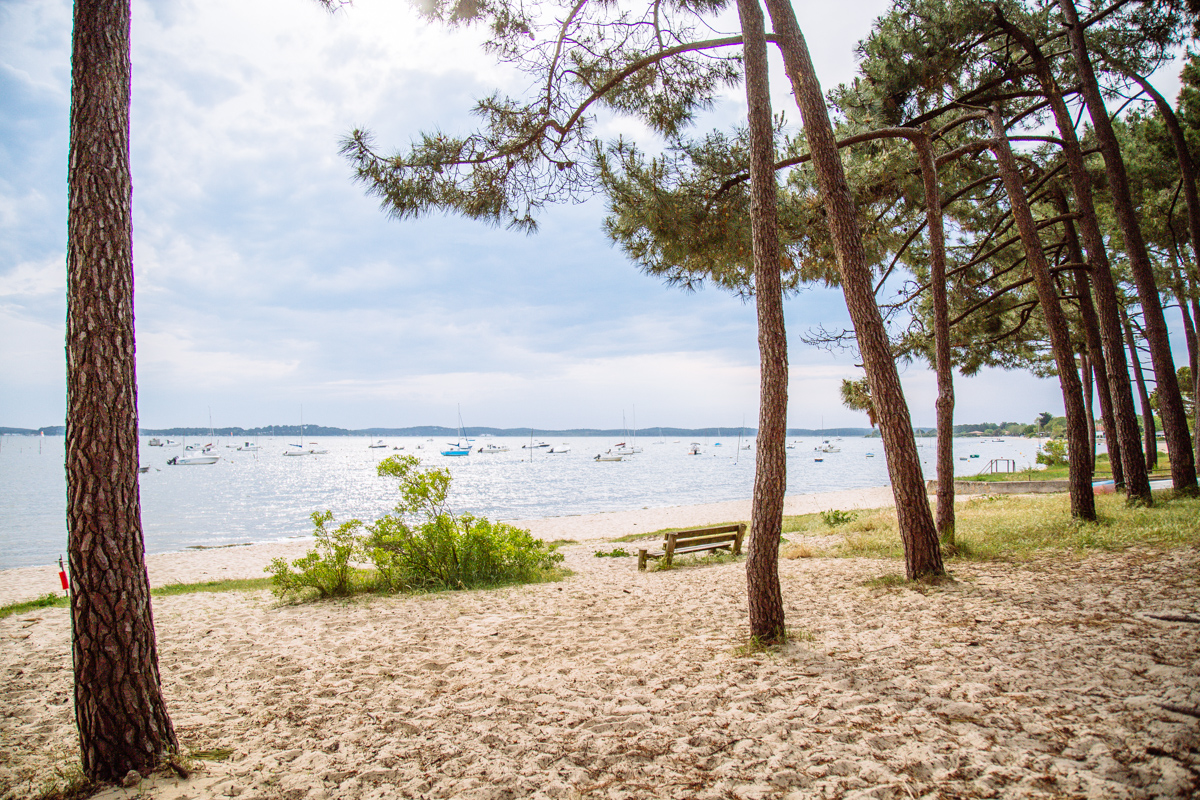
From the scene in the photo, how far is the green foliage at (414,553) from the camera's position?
7.45m

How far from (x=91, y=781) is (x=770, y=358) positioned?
4.66 metres

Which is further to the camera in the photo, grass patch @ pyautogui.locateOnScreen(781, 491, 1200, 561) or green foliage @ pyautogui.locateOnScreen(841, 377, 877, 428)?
green foliage @ pyautogui.locateOnScreen(841, 377, 877, 428)

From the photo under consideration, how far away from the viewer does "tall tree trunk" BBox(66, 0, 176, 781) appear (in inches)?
111

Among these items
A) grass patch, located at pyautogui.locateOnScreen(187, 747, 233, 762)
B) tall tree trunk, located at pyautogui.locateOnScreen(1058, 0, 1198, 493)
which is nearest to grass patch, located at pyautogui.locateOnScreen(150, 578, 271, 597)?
grass patch, located at pyautogui.locateOnScreen(187, 747, 233, 762)

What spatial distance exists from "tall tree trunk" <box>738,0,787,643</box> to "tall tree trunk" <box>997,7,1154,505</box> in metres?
6.77

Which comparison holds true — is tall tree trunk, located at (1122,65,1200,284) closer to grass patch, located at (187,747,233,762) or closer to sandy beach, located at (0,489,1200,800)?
sandy beach, located at (0,489,1200,800)

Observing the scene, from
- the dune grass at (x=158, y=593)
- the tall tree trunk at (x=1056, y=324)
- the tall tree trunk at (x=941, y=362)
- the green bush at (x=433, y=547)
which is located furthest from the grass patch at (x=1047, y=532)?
the dune grass at (x=158, y=593)

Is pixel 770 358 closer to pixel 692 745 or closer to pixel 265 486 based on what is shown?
pixel 692 745

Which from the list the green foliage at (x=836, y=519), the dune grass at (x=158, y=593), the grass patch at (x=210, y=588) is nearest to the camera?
the dune grass at (x=158, y=593)

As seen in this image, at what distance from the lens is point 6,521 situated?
2914 centimetres

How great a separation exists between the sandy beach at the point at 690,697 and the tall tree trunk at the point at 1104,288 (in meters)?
3.94

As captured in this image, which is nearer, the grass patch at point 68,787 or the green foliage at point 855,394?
the grass patch at point 68,787

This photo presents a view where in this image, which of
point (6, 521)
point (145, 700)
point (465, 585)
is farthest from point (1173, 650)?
point (6, 521)

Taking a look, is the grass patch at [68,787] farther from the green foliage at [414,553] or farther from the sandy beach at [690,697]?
the green foliage at [414,553]
